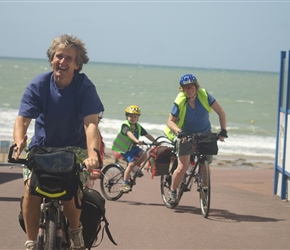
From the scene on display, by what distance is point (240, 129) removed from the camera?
1736 inches

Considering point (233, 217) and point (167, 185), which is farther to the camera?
point (167, 185)

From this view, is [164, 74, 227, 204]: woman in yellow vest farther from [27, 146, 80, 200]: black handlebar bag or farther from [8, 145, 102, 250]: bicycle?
[27, 146, 80, 200]: black handlebar bag

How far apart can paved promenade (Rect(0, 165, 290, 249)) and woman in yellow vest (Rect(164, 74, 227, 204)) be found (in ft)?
2.70

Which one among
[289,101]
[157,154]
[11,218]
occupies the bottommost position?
[11,218]

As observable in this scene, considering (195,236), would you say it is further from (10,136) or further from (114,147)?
(10,136)

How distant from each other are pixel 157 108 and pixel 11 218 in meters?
49.5

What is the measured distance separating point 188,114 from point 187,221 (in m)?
1.54

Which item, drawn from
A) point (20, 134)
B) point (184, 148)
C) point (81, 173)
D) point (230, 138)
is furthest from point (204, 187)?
point (230, 138)

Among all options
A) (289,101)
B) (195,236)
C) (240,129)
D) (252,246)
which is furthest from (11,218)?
(240,129)

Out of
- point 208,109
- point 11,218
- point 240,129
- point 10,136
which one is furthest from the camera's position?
point 240,129

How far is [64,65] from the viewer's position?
6184 millimetres

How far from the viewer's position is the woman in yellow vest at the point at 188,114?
36.3ft

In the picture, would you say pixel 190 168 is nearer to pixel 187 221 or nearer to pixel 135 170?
pixel 187 221

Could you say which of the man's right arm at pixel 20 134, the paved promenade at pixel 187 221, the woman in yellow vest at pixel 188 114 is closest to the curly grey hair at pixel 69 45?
the man's right arm at pixel 20 134
